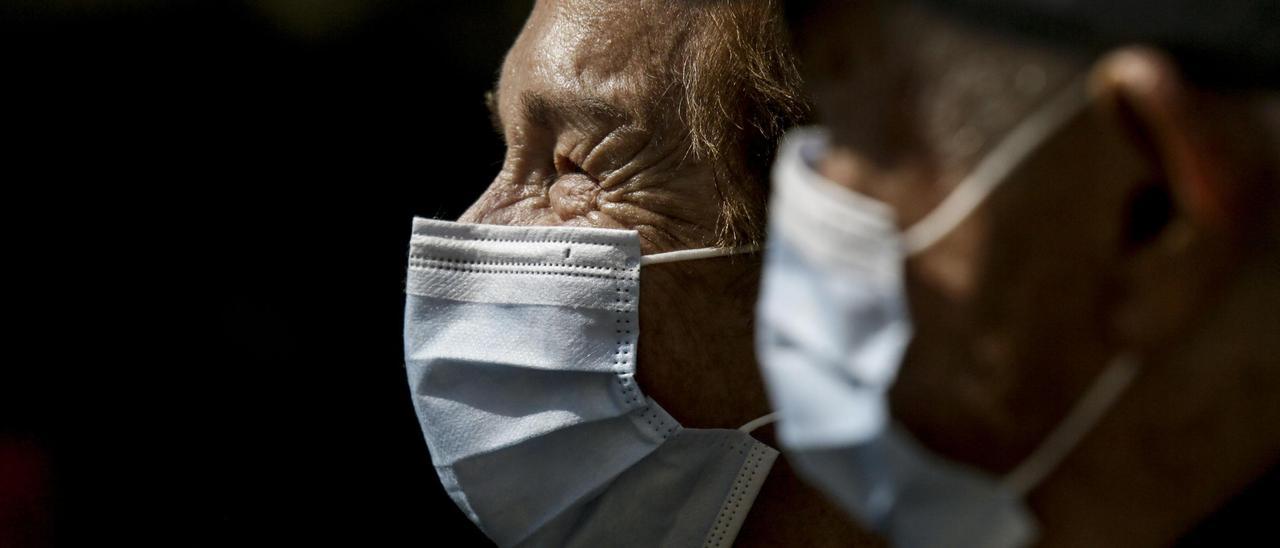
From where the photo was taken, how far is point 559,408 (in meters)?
2.18

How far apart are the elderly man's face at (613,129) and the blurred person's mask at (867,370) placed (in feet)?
3.11

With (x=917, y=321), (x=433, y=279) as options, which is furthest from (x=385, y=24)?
(x=917, y=321)

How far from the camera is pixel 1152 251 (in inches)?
43.1

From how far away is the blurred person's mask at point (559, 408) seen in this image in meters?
2.18

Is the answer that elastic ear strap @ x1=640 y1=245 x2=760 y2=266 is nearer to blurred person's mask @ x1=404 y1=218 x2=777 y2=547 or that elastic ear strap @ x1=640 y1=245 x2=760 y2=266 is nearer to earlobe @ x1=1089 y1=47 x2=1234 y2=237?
blurred person's mask @ x1=404 y1=218 x2=777 y2=547

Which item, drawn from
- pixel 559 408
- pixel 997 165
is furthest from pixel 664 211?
pixel 997 165

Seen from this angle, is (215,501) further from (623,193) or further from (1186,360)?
(1186,360)

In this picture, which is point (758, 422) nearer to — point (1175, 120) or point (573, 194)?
point (573, 194)

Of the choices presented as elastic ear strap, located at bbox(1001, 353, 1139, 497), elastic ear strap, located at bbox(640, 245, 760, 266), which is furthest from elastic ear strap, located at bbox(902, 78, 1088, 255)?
elastic ear strap, located at bbox(640, 245, 760, 266)

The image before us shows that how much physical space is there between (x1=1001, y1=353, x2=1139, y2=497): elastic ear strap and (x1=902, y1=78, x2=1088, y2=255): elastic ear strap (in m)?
0.22

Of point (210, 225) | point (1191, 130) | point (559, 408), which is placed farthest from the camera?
point (210, 225)

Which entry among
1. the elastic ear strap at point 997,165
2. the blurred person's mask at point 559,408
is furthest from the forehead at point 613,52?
the elastic ear strap at point 997,165

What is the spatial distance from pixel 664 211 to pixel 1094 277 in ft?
3.99

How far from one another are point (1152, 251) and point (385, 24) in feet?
15.2
